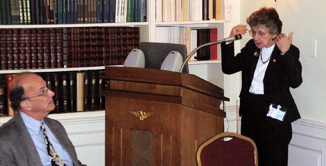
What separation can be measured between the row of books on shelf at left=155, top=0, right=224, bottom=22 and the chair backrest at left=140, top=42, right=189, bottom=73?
0.96m

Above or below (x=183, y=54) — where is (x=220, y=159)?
below

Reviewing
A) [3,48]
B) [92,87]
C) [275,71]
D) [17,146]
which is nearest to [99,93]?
[92,87]

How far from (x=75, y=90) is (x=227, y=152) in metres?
1.73

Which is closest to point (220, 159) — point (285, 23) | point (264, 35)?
point (264, 35)

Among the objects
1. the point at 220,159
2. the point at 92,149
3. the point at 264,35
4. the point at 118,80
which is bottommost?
the point at 92,149

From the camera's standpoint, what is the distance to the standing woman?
3.57 meters

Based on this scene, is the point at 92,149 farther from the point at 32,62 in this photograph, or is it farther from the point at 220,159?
the point at 220,159

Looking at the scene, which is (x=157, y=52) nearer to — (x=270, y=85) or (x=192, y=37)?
(x=270, y=85)

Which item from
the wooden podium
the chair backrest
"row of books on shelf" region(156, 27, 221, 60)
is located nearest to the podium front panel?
the wooden podium

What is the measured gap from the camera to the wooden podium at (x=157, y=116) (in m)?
3.10

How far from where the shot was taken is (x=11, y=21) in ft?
13.3

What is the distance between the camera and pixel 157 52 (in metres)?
3.46

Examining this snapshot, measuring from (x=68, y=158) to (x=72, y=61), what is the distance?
1.43m

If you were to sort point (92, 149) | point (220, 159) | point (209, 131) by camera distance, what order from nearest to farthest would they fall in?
point (220, 159) → point (209, 131) → point (92, 149)
